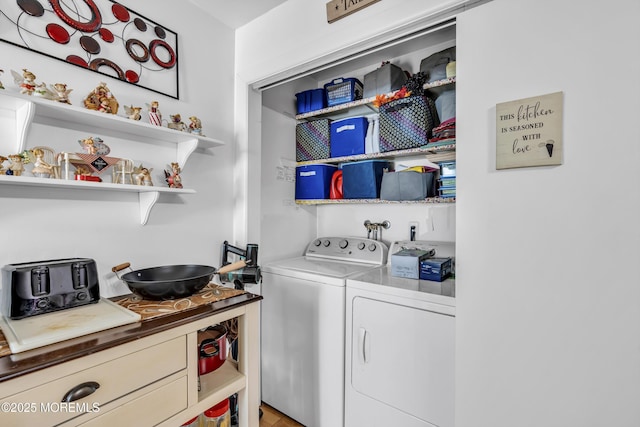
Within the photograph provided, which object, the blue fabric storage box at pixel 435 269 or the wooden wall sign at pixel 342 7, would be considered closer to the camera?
the wooden wall sign at pixel 342 7

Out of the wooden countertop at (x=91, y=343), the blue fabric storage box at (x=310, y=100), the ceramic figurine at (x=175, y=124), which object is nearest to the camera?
the wooden countertop at (x=91, y=343)

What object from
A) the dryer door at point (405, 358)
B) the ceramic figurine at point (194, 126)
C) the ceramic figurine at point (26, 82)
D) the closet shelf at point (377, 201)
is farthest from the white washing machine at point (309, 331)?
the ceramic figurine at point (26, 82)

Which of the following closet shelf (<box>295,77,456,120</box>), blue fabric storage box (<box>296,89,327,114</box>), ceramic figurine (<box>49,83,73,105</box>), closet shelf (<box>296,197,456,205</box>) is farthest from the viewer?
blue fabric storage box (<box>296,89,327,114</box>)

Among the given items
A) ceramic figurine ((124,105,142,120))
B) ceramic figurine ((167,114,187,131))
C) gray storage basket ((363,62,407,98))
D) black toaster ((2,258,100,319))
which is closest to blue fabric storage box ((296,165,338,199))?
gray storage basket ((363,62,407,98))

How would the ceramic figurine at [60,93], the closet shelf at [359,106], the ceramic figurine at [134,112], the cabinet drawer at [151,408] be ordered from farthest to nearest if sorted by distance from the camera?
the closet shelf at [359,106] → the ceramic figurine at [134,112] → the ceramic figurine at [60,93] → the cabinet drawer at [151,408]

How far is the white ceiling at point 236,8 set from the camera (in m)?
1.84

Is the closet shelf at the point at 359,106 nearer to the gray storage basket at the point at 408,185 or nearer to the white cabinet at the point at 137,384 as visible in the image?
the gray storage basket at the point at 408,185

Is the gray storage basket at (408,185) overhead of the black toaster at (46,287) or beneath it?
overhead

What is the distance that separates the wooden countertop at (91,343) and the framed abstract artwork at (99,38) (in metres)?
1.20

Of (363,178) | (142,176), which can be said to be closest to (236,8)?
(142,176)

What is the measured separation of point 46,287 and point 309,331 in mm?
1333

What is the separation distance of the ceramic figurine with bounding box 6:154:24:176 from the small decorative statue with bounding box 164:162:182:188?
574mm

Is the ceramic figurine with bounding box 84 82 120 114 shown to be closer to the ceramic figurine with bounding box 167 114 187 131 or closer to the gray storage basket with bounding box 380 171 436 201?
the ceramic figurine with bounding box 167 114 187 131

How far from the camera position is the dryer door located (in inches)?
57.5
